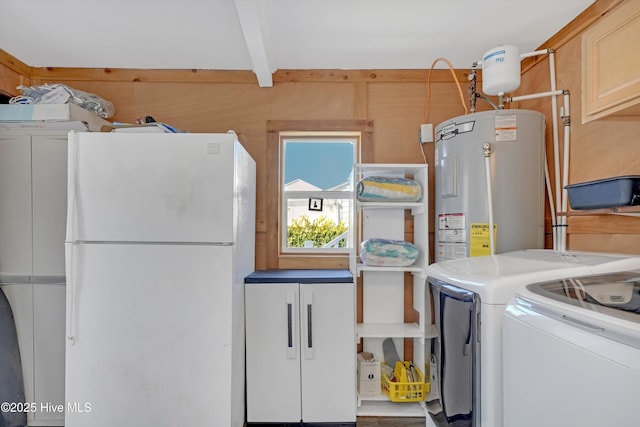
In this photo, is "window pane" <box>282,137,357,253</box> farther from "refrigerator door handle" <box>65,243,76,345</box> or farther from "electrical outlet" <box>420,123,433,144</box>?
"refrigerator door handle" <box>65,243,76,345</box>

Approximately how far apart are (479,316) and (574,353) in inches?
14.9

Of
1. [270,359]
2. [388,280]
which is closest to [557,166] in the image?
[388,280]

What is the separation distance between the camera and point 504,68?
1.83 meters

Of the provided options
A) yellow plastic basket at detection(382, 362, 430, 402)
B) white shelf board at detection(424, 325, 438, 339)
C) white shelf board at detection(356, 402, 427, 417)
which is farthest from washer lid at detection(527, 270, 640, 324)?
white shelf board at detection(356, 402, 427, 417)

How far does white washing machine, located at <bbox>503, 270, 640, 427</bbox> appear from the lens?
69 centimetres

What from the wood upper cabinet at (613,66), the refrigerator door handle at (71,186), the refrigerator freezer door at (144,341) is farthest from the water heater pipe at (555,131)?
the refrigerator door handle at (71,186)

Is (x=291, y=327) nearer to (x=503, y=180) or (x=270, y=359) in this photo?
(x=270, y=359)

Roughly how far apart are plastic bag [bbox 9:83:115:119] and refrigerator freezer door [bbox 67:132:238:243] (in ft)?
2.27

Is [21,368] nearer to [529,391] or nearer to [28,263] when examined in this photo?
[28,263]

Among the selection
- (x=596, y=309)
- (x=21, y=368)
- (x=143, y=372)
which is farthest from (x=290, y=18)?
(x=21, y=368)

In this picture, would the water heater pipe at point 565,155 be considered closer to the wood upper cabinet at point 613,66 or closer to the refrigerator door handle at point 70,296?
the wood upper cabinet at point 613,66

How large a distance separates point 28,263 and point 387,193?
7.01ft

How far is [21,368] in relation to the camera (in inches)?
75.0

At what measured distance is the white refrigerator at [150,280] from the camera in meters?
1.63
